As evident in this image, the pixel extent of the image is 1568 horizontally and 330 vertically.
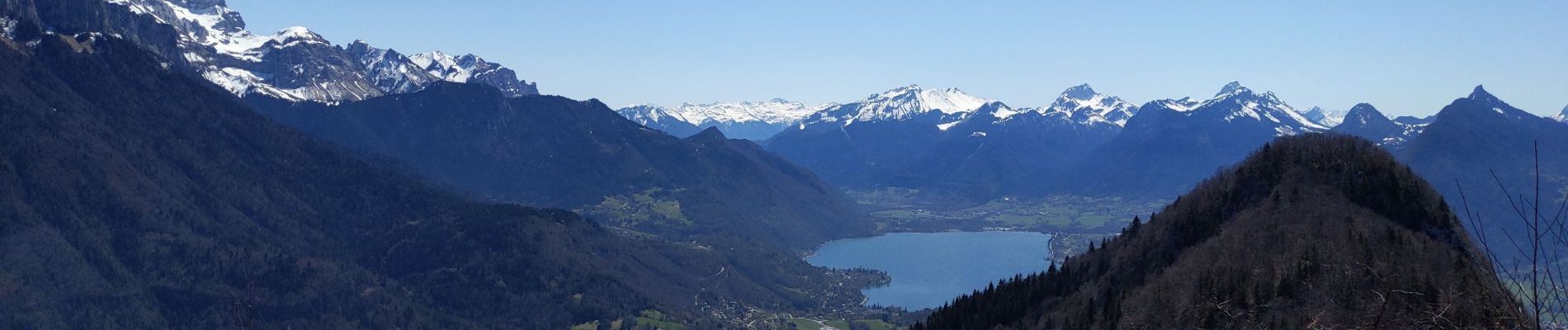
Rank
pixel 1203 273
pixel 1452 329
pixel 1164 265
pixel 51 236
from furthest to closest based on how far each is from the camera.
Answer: pixel 51 236 < pixel 1164 265 < pixel 1203 273 < pixel 1452 329

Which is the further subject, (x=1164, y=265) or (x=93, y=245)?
(x=93, y=245)

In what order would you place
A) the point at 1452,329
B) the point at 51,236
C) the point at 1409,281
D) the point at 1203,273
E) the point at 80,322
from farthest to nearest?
the point at 51,236, the point at 80,322, the point at 1203,273, the point at 1409,281, the point at 1452,329

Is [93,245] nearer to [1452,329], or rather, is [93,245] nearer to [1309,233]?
[1309,233]

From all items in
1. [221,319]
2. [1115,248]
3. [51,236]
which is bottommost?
[221,319]

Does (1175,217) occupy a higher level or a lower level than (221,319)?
higher

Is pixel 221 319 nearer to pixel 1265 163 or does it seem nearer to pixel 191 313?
pixel 191 313

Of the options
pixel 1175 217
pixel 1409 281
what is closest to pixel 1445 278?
pixel 1409 281

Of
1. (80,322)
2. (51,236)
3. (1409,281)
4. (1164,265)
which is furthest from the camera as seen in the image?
(51,236)

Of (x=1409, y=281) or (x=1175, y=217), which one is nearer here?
(x=1409, y=281)

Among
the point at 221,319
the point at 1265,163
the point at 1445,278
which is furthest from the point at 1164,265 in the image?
the point at 221,319
